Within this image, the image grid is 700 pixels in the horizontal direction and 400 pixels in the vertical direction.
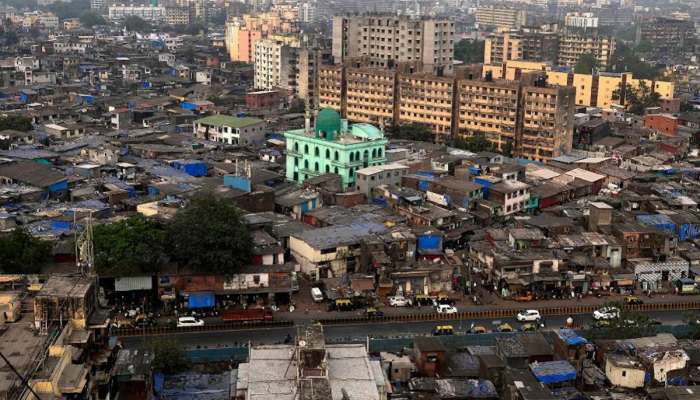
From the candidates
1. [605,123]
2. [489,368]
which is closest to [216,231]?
[489,368]

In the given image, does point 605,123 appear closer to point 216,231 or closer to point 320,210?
point 320,210

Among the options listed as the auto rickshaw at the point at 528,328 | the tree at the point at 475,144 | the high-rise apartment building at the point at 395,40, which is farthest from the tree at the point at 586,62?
the auto rickshaw at the point at 528,328

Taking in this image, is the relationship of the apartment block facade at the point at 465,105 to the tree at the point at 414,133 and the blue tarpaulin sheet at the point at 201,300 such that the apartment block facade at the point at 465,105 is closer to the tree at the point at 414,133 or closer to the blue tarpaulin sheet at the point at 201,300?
the tree at the point at 414,133

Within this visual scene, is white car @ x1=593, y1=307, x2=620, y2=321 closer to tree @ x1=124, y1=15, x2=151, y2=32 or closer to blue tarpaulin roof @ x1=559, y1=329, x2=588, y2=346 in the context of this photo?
blue tarpaulin roof @ x1=559, y1=329, x2=588, y2=346

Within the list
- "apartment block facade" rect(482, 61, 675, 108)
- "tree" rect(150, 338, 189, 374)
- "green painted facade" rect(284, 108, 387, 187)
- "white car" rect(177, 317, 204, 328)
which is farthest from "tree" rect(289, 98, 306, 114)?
"tree" rect(150, 338, 189, 374)

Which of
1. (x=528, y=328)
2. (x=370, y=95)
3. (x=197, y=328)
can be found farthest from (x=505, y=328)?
(x=370, y=95)

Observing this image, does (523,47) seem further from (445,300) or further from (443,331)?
(443,331)

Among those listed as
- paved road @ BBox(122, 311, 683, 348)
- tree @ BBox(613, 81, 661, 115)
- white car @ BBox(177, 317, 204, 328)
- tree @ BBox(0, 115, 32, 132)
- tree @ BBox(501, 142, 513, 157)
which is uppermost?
tree @ BBox(613, 81, 661, 115)
